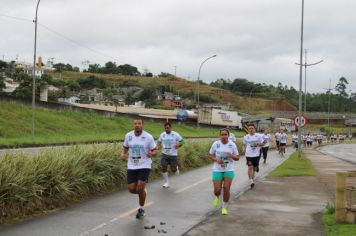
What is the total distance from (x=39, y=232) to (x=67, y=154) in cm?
413

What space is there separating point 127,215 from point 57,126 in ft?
113

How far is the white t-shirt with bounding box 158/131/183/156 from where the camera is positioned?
14.7 metres

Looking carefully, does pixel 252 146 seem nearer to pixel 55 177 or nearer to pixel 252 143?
pixel 252 143

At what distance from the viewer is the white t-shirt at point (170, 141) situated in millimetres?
14711

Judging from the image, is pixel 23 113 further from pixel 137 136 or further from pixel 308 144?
pixel 137 136

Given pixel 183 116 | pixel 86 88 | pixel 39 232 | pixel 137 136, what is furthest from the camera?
pixel 86 88

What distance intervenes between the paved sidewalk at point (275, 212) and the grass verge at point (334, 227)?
0.13m

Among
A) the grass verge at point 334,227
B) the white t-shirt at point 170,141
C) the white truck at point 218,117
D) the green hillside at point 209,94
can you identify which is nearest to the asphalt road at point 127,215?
the white t-shirt at point 170,141

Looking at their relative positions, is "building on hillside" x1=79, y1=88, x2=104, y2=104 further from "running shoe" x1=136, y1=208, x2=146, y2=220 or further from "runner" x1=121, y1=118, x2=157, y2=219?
"running shoe" x1=136, y1=208, x2=146, y2=220

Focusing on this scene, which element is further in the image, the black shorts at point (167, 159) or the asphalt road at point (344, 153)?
the asphalt road at point (344, 153)

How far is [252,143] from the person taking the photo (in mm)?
15406

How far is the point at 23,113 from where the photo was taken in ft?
139

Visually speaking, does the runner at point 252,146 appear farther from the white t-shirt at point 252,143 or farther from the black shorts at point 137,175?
the black shorts at point 137,175

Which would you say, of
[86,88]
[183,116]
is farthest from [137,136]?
[86,88]
